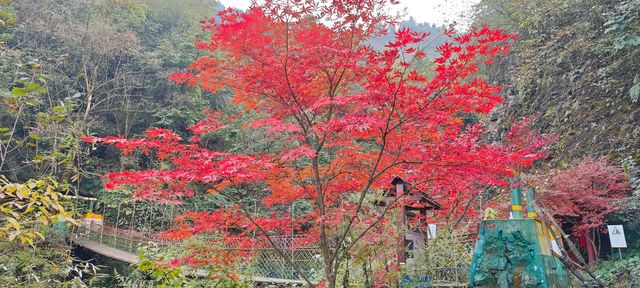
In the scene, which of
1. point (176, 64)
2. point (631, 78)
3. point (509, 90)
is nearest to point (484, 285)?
point (631, 78)

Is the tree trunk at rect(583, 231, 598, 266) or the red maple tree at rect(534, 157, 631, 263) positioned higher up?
the red maple tree at rect(534, 157, 631, 263)

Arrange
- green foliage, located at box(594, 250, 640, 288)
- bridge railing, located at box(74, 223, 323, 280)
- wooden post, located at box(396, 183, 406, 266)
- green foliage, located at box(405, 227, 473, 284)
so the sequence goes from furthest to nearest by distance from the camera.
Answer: bridge railing, located at box(74, 223, 323, 280)
green foliage, located at box(594, 250, 640, 288)
wooden post, located at box(396, 183, 406, 266)
green foliage, located at box(405, 227, 473, 284)

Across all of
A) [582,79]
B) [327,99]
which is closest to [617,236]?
[582,79]

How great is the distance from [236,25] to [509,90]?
415 inches

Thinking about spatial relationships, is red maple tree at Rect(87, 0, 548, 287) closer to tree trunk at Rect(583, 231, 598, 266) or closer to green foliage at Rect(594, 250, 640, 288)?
green foliage at Rect(594, 250, 640, 288)

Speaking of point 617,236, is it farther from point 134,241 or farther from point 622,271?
point 134,241

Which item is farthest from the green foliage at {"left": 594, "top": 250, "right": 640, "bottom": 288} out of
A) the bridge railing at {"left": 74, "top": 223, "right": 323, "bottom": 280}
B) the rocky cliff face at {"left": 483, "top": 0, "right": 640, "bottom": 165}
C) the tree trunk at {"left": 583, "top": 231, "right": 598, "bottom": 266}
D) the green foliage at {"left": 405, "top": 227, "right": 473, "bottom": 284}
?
the bridge railing at {"left": 74, "top": 223, "right": 323, "bottom": 280}

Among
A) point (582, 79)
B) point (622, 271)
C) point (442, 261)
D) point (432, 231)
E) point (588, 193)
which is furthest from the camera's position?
point (582, 79)

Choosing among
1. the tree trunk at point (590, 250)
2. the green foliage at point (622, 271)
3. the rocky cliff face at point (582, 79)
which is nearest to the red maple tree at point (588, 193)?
the tree trunk at point (590, 250)

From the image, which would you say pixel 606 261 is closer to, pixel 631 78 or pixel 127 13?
pixel 631 78

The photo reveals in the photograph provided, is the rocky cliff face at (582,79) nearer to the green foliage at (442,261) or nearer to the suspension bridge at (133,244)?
the green foliage at (442,261)

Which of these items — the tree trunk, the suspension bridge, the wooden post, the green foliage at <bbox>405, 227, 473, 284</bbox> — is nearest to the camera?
the green foliage at <bbox>405, 227, 473, 284</bbox>

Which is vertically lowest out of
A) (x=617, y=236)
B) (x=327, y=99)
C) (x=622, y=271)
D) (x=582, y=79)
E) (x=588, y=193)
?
(x=622, y=271)

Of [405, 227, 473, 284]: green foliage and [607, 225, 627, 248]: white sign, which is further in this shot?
[607, 225, 627, 248]: white sign
